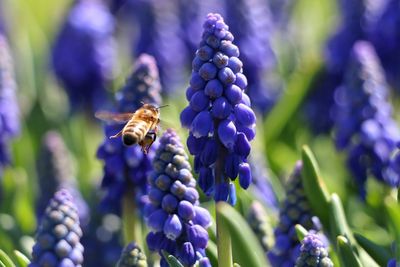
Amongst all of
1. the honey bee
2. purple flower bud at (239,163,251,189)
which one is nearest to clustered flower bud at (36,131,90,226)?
the honey bee

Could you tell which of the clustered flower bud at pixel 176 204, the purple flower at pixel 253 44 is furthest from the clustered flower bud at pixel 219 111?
the purple flower at pixel 253 44

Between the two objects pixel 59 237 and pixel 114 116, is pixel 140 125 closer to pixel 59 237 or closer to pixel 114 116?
pixel 114 116

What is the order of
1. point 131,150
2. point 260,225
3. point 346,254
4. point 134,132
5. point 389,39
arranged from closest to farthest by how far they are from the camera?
point 346,254
point 134,132
point 260,225
point 131,150
point 389,39

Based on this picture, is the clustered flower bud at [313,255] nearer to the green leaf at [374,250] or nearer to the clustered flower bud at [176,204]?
the clustered flower bud at [176,204]

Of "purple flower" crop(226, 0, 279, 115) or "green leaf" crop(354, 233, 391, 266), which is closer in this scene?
"green leaf" crop(354, 233, 391, 266)

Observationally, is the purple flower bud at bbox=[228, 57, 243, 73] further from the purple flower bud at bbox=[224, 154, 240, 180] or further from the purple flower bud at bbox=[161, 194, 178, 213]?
the purple flower bud at bbox=[161, 194, 178, 213]

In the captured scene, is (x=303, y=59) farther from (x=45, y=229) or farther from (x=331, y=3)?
(x=45, y=229)

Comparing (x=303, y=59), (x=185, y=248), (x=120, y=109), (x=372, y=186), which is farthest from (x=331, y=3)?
(x=185, y=248)

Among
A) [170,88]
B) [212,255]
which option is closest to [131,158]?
[212,255]
